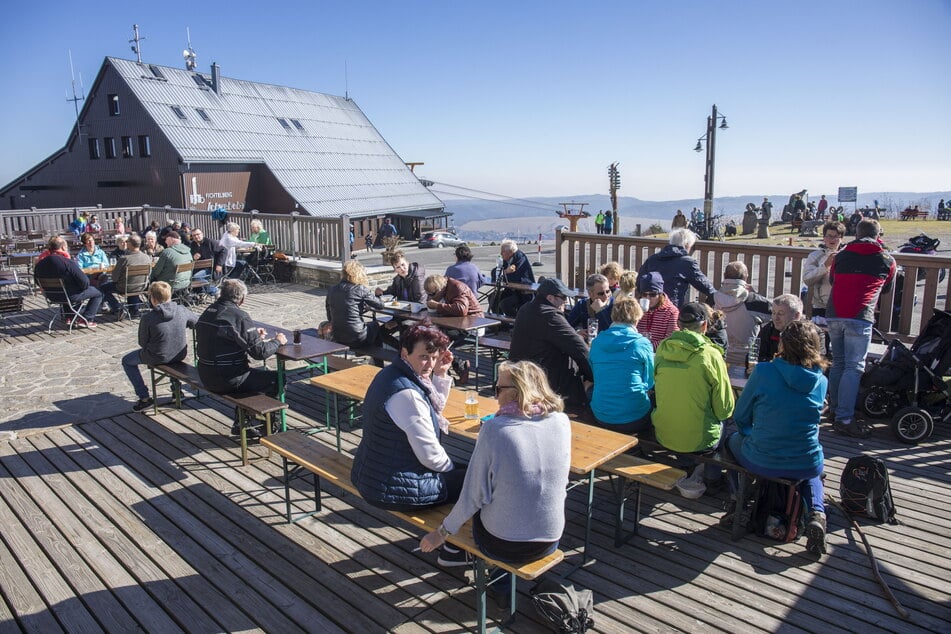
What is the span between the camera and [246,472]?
16.6 feet

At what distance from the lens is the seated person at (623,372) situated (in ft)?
14.7

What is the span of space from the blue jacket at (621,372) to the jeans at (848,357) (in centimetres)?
228

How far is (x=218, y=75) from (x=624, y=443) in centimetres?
3449

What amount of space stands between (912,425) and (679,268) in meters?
2.51

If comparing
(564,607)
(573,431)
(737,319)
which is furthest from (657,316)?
(564,607)

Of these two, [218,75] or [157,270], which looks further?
[218,75]

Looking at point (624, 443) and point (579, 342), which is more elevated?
point (579, 342)

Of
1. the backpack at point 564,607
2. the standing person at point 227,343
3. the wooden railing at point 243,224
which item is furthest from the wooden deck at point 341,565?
the wooden railing at point 243,224

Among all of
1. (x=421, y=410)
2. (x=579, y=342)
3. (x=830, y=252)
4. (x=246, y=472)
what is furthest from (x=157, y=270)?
(x=830, y=252)

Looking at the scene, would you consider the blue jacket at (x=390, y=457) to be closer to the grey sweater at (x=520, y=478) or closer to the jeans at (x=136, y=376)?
the grey sweater at (x=520, y=478)

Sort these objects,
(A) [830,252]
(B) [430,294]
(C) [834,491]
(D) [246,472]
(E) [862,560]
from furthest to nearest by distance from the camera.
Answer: (B) [430,294] → (A) [830,252] → (D) [246,472] → (C) [834,491] → (E) [862,560]

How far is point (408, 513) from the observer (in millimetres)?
3430

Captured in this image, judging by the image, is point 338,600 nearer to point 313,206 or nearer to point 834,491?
point 834,491

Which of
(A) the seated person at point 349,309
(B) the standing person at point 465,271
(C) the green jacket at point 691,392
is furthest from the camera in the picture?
(B) the standing person at point 465,271
